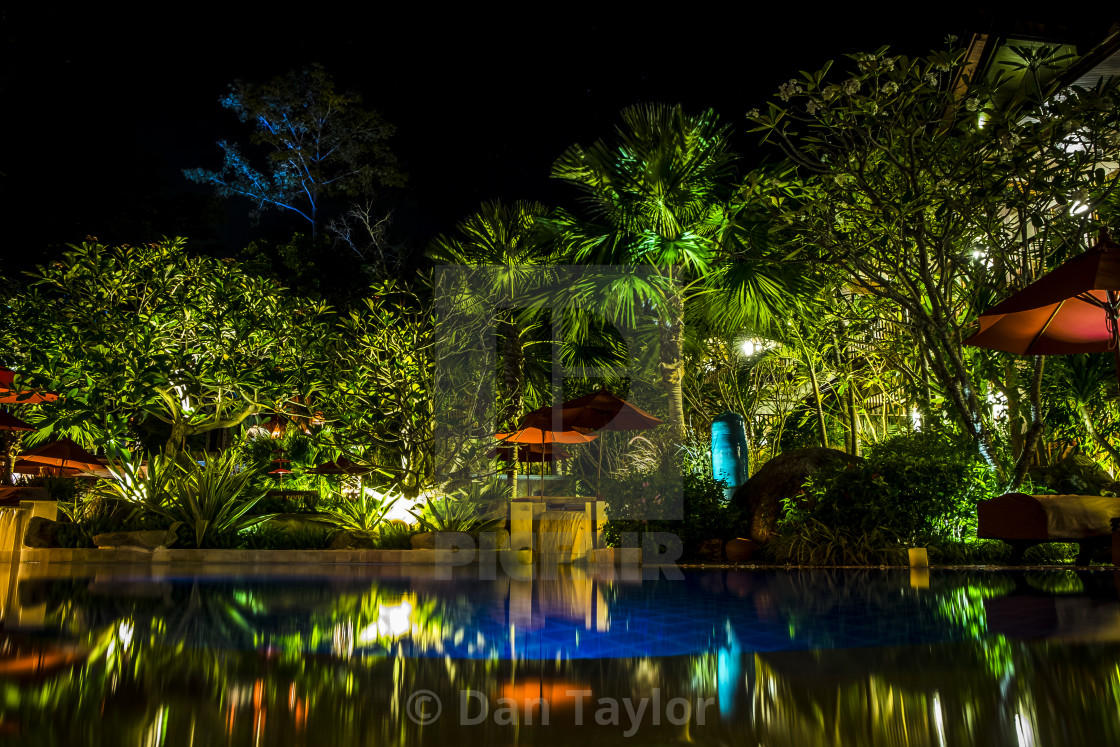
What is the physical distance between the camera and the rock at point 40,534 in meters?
8.85

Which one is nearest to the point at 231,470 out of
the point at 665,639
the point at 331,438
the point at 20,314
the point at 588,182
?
the point at 331,438

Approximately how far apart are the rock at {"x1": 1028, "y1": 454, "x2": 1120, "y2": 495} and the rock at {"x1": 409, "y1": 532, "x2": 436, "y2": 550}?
24.2 feet

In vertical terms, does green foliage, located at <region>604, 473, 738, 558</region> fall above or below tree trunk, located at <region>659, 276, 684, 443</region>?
below

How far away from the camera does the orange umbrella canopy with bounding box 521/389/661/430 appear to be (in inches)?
380

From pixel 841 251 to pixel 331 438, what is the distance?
7.59 meters

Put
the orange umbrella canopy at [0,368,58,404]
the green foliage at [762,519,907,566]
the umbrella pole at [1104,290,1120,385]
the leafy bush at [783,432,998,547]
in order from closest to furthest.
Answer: the umbrella pole at [1104,290,1120,385]
the green foliage at [762,519,907,566]
the leafy bush at [783,432,998,547]
the orange umbrella canopy at [0,368,58,404]

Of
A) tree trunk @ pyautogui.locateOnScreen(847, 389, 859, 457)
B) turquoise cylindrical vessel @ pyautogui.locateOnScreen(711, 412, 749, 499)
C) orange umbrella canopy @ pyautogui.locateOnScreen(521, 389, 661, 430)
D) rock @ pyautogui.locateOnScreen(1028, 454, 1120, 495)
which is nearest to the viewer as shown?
rock @ pyautogui.locateOnScreen(1028, 454, 1120, 495)

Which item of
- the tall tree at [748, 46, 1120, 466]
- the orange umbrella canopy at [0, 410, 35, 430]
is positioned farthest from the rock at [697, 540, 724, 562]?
the orange umbrella canopy at [0, 410, 35, 430]

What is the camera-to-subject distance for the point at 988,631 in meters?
3.41

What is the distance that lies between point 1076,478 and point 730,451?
174 inches

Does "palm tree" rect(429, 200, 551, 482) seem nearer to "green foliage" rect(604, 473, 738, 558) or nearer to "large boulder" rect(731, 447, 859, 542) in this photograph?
"green foliage" rect(604, 473, 738, 558)

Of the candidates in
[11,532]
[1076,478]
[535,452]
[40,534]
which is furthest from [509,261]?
[1076,478]

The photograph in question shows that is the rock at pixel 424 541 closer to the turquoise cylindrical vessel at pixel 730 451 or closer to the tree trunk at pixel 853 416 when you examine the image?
the turquoise cylindrical vessel at pixel 730 451

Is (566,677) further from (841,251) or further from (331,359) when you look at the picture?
(331,359)
